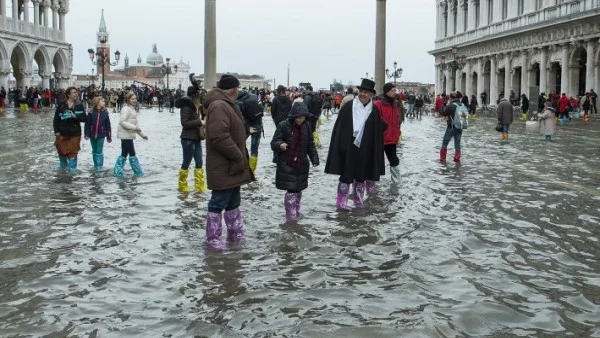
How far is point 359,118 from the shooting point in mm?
7965

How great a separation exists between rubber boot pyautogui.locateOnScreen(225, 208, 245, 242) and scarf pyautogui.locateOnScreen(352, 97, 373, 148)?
6.25ft

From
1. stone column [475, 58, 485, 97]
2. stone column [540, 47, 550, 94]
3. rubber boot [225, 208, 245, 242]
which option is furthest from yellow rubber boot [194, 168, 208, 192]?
stone column [475, 58, 485, 97]

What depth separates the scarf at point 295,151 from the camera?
24.2ft

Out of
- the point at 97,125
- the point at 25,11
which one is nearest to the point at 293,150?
the point at 97,125

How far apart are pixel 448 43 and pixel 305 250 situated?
171 feet

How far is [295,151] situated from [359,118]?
0.96 meters

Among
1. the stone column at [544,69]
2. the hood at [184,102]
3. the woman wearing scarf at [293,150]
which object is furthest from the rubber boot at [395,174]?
the stone column at [544,69]

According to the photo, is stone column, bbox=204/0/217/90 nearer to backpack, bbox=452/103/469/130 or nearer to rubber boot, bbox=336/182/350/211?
backpack, bbox=452/103/469/130

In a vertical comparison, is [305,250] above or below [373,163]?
below

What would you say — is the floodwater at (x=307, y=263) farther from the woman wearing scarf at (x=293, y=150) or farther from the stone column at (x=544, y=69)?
the stone column at (x=544, y=69)

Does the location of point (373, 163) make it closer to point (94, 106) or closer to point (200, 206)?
point (200, 206)

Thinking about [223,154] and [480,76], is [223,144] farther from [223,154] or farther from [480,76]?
[480,76]

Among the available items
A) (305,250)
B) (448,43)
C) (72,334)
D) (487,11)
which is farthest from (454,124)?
(448,43)

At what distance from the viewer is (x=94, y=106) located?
11.4 meters
